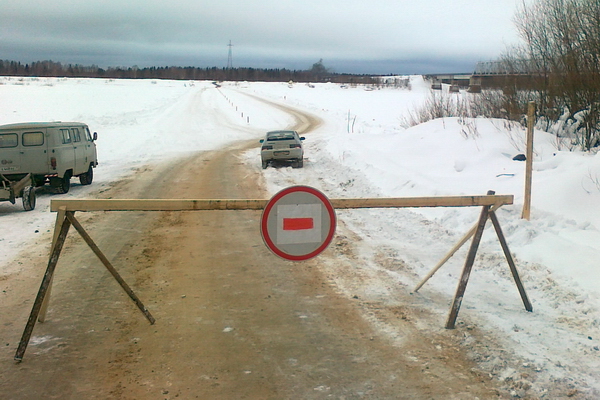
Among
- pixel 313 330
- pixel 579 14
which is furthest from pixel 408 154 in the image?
pixel 313 330

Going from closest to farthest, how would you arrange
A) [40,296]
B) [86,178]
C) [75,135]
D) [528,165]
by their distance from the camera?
[40,296]
[528,165]
[75,135]
[86,178]

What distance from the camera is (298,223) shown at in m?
5.15

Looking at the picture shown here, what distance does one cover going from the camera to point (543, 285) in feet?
21.8

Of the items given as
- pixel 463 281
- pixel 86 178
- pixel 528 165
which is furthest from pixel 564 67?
pixel 86 178

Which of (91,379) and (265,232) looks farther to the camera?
(265,232)

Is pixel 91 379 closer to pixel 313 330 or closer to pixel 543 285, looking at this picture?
pixel 313 330

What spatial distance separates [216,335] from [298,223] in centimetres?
143

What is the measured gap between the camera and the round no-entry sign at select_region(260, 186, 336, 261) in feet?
16.6

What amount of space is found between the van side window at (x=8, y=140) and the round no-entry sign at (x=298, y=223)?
11.6m

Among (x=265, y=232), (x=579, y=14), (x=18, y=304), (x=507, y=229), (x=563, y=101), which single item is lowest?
(x=18, y=304)

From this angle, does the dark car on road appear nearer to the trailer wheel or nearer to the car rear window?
the car rear window

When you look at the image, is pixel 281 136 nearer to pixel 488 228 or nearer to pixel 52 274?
pixel 488 228

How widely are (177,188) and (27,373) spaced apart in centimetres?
1051

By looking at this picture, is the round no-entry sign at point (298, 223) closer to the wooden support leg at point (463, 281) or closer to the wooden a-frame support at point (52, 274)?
the wooden support leg at point (463, 281)
